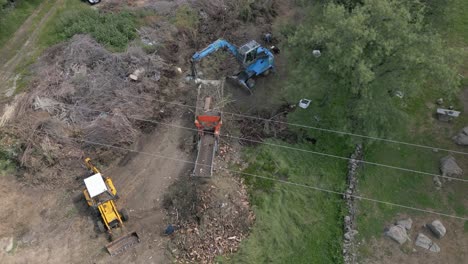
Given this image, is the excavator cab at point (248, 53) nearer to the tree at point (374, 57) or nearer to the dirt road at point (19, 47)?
the tree at point (374, 57)

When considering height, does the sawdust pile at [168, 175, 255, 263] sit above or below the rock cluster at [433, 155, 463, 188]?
above

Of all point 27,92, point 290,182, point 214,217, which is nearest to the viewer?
point 214,217

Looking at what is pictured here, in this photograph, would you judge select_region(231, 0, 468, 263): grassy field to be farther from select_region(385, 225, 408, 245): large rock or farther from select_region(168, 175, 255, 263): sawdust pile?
select_region(168, 175, 255, 263): sawdust pile

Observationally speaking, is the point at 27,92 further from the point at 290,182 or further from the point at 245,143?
the point at 290,182

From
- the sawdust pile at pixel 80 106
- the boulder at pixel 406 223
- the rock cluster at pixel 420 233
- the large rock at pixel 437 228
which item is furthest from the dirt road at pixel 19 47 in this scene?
the large rock at pixel 437 228

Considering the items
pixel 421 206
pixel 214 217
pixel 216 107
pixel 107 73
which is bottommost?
pixel 421 206

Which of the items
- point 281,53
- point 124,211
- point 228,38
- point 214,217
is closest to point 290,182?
point 214,217

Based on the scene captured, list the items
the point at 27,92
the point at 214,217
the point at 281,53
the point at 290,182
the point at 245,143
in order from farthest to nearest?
the point at 281,53 < the point at 27,92 < the point at 245,143 < the point at 290,182 < the point at 214,217

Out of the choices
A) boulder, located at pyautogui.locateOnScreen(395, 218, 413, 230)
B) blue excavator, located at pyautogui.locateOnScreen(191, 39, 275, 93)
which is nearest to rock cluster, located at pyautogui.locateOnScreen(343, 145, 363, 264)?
boulder, located at pyautogui.locateOnScreen(395, 218, 413, 230)
